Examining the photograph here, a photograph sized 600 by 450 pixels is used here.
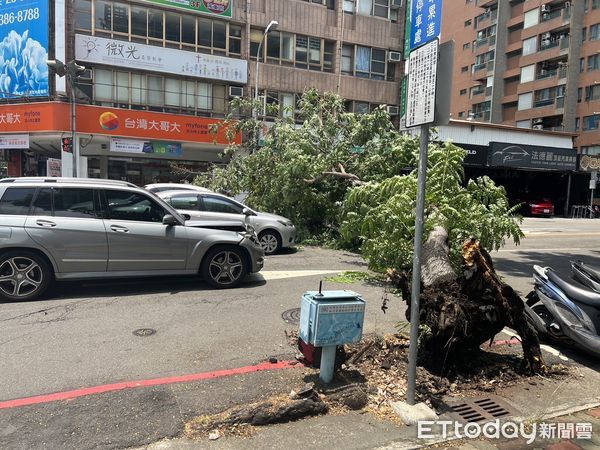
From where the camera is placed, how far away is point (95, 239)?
6953 mm

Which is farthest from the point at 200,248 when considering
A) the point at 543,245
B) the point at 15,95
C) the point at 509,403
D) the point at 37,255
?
the point at 15,95

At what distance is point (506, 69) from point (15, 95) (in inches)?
2086

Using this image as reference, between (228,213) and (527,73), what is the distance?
2116 inches

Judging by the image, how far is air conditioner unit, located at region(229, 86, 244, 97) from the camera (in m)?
27.5

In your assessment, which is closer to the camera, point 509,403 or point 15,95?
point 509,403

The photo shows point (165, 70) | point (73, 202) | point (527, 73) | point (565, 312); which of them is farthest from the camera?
point (527, 73)

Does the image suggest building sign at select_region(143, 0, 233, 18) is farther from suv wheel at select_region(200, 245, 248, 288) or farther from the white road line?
suv wheel at select_region(200, 245, 248, 288)

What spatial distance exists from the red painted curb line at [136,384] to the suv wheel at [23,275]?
321 cm

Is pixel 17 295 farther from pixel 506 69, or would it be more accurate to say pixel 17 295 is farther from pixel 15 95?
pixel 506 69

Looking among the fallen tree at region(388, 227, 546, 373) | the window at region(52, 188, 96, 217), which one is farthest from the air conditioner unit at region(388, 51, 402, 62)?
the fallen tree at region(388, 227, 546, 373)

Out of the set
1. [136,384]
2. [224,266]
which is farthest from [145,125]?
[136,384]

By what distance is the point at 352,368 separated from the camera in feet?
15.1

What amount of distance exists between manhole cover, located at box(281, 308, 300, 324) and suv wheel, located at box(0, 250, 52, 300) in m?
3.48

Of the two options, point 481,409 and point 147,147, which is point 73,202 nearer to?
point 481,409
